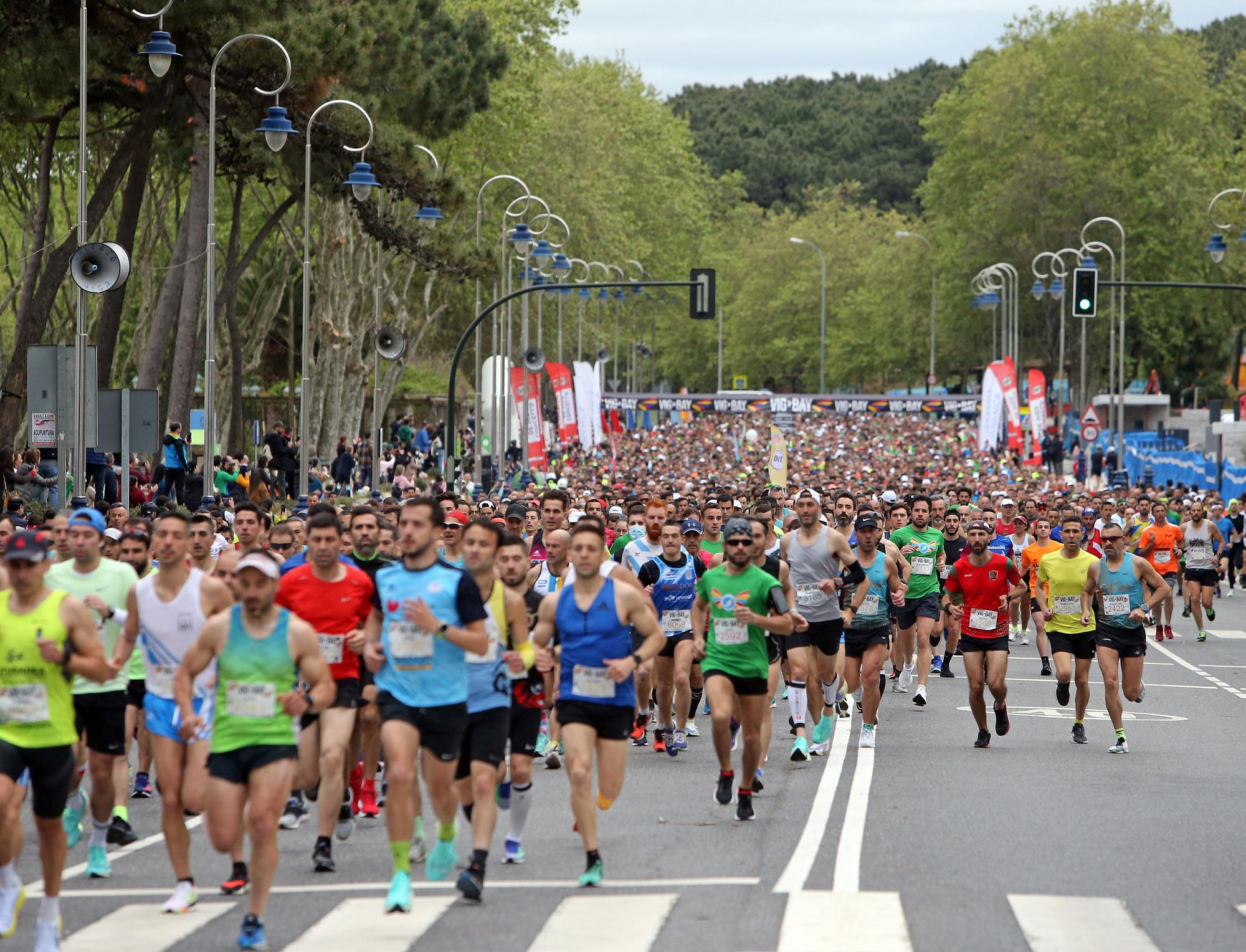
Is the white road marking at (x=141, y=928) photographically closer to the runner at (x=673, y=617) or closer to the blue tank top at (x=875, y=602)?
the runner at (x=673, y=617)

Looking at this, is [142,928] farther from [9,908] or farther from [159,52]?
[159,52]

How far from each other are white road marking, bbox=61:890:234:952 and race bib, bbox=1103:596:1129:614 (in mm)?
8444

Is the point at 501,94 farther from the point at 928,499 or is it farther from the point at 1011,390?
the point at 928,499

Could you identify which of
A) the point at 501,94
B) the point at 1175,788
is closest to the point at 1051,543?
the point at 1175,788

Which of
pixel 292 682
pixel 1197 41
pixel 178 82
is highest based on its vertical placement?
pixel 1197 41

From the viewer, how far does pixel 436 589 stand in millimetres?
9438

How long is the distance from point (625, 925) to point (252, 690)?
1.93m

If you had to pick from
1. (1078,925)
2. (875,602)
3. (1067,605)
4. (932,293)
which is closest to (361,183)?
(875,602)

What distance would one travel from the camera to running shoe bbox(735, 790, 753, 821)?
1189cm

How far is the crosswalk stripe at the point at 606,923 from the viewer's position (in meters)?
8.51

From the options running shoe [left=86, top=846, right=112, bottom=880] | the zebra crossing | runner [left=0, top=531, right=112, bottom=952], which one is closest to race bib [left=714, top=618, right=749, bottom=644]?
the zebra crossing

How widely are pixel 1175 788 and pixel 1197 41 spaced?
78363 mm

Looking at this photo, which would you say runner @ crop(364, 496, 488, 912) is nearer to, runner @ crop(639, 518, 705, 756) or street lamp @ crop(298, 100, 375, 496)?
runner @ crop(639, 518, 705, 756)

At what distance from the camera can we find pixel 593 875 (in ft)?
32.4
